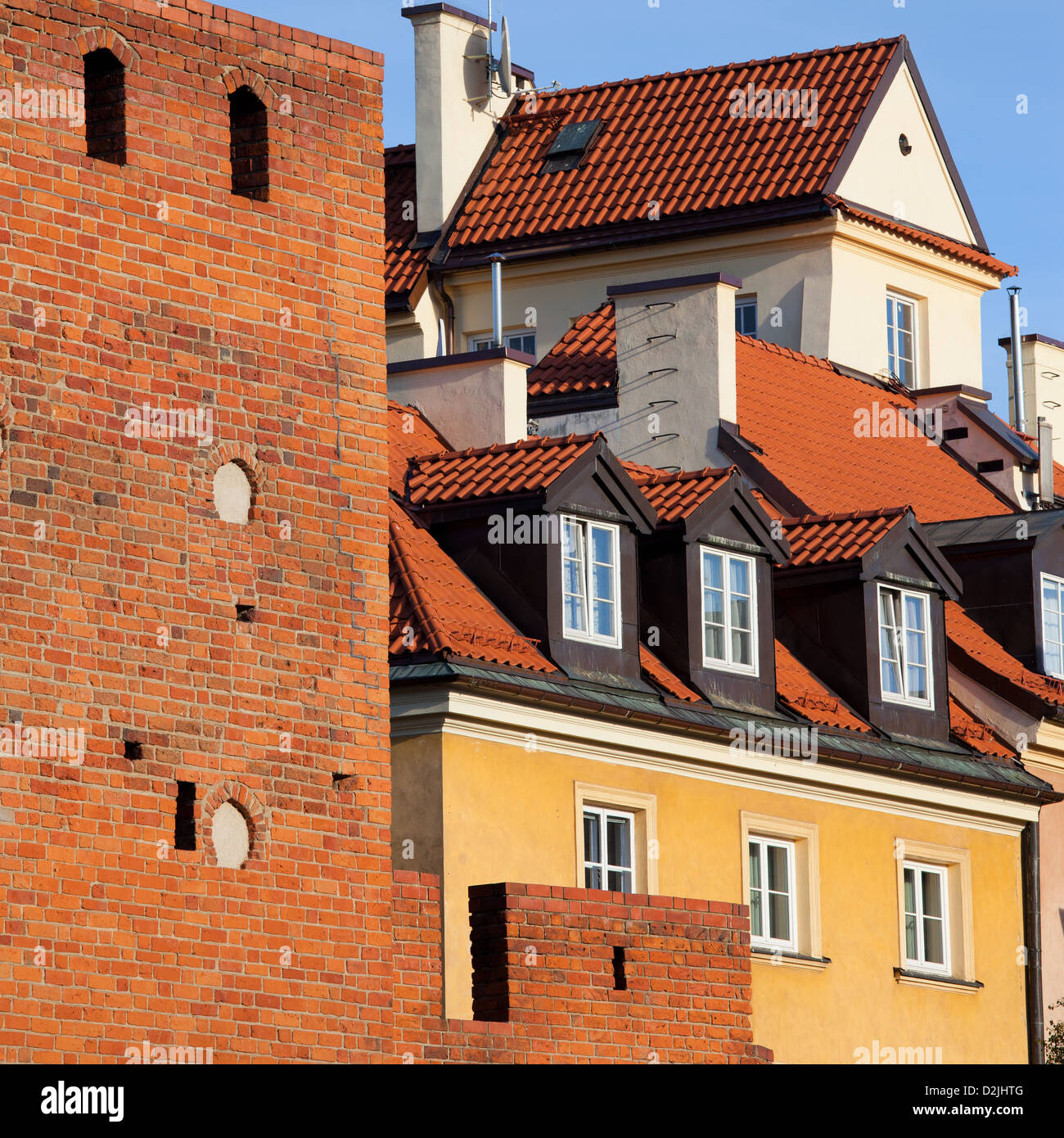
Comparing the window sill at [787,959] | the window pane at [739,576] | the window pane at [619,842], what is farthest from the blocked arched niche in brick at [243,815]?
the window pane at [739,576]

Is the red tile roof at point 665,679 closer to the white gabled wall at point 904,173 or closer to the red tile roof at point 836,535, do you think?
the red tile roof at point 836,535

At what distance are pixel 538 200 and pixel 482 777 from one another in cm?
1661

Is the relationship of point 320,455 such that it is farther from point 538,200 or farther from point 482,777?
point 538,200

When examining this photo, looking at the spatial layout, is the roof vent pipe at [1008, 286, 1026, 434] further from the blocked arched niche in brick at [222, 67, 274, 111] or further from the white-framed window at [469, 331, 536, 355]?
the blocked arched niche in brick at [222, 67, 274, 111]

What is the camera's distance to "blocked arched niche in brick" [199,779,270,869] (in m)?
17.7

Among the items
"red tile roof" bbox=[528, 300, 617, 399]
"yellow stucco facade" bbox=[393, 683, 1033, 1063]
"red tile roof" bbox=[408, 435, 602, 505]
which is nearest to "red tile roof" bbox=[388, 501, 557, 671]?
"red tile roof" bbox=[408, 435, 602, 505]

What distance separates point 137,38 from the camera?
58.7ft

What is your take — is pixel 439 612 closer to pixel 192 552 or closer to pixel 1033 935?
pixel 192 552

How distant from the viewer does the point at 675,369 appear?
31.2 meters

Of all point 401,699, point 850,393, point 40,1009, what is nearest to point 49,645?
point 40,1009

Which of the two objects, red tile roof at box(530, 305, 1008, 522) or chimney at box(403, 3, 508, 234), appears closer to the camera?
red tile roof at box(530, 305, 1008, 522)

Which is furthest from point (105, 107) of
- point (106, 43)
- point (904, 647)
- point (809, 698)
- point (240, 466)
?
point (904, 647)

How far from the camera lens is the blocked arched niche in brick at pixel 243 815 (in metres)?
17.7

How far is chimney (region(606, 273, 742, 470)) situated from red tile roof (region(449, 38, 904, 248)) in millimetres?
7027
